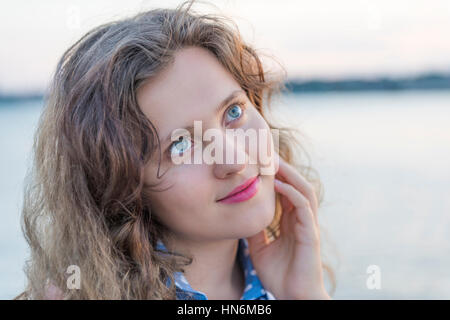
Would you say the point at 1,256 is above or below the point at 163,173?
below

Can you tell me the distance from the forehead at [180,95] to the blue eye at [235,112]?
0.06 m

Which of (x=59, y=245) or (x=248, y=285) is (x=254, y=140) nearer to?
(x=248, y=285)

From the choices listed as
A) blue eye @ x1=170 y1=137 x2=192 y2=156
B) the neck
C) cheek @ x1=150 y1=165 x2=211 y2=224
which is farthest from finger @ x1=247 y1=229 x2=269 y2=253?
blue eye @ x1=170 y1=137 x2=192 y2=156

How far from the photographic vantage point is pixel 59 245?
1.58m

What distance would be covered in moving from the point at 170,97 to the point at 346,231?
2.73 m

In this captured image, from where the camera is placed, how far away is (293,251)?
6.00 ft

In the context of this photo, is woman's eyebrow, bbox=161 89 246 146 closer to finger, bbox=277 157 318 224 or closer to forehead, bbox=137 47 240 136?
forehead, bbox=137 47 240 136

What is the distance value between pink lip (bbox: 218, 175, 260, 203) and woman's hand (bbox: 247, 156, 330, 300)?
27 cm

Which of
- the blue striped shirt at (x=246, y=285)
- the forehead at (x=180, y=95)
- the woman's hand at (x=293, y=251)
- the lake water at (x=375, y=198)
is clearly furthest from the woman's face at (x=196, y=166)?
the lake water at (x=375, y=198)

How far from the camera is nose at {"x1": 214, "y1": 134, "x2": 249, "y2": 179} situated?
4.74 feet

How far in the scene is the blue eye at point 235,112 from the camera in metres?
1.56

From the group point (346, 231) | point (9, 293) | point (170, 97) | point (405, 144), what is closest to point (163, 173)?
point (170, 97)

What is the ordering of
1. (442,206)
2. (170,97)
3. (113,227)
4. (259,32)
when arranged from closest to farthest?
(170,97), (113,227), (259,32), (442,206)

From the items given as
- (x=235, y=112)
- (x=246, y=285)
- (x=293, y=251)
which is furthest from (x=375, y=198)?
(x=235, y=112)
